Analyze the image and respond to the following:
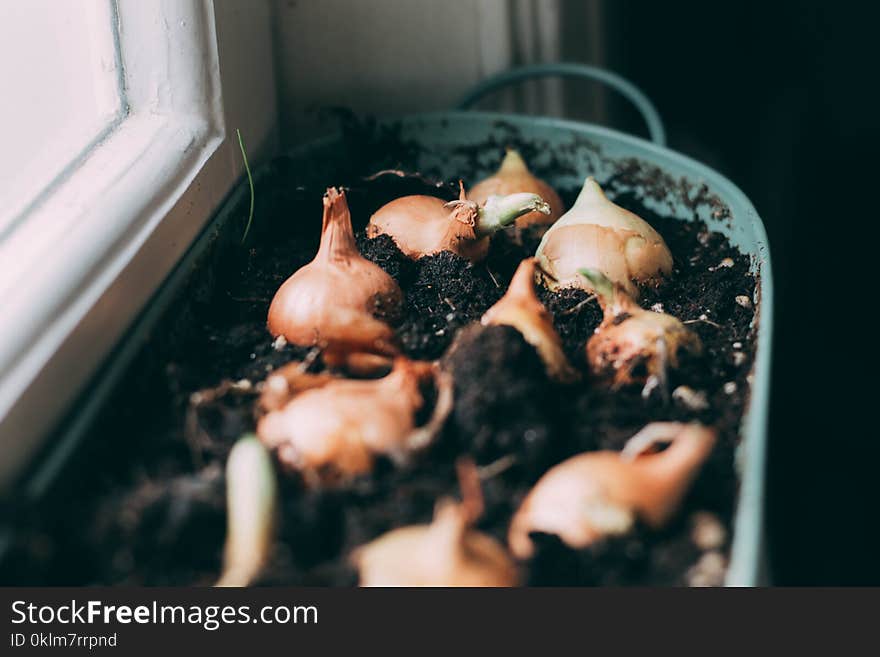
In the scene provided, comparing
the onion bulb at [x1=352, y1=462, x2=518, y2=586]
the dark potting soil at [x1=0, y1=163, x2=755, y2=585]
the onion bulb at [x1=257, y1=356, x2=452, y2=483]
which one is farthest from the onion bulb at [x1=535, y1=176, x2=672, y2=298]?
the onion bulb at [x1=352, y1=462, x2=518, y2=586]

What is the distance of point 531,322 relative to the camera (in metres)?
0.73

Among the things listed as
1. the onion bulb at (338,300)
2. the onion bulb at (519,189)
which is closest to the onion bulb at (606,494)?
the onion bulb at (338,300)

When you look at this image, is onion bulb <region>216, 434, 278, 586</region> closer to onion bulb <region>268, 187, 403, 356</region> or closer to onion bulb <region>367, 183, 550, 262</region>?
onion bulb <region>268, 187, 403, 356</region>

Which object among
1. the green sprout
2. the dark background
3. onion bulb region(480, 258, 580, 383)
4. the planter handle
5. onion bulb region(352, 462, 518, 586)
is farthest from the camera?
the dark background

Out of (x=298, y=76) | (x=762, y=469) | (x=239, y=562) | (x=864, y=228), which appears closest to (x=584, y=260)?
(x=762, y=469)

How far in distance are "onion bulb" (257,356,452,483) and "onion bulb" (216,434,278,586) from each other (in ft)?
0.10

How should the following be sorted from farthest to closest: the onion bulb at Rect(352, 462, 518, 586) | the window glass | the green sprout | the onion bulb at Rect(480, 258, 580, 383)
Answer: the green sprout, the window glass, the onion bulb at Rect(480, 258, 580, 383), the onion bulb at Rect(352, 462, 518, 586)

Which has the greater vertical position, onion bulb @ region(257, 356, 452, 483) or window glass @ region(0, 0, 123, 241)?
window glass @ region(0, 0, 123, 241)

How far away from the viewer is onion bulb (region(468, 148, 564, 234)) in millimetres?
1046

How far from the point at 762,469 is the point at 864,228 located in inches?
66.7

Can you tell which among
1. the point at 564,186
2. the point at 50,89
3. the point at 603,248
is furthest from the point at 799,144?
the point at 50,89

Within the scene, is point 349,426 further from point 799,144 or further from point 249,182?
point 799,144

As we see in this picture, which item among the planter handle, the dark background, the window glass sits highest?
the window glass

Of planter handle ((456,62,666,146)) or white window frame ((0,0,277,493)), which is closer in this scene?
white window frame ((0,0,277,493))
